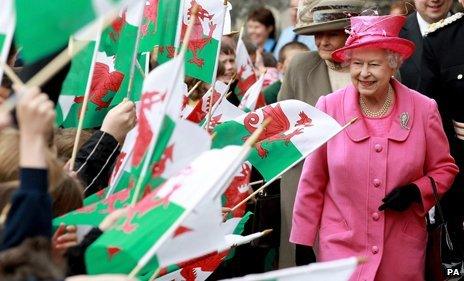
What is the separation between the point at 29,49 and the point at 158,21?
2.76m

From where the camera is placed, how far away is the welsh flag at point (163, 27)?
7172 millimetres

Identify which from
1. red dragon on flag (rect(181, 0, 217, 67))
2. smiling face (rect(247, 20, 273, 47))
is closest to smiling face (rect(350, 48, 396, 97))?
red dragon on flag (rect(181, 0, 217, 67))

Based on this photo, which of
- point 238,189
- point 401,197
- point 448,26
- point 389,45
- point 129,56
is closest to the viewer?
point 129,56

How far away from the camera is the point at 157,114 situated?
471 cm

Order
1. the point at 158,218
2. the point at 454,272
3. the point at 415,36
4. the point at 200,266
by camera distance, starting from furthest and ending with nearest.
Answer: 1. the point at 415,36
2. the point at 454,272
3. the point at 200,266
4. the point at 158,218

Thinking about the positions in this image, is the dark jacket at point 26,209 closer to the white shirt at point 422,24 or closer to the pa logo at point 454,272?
the pa logo at point 454,272

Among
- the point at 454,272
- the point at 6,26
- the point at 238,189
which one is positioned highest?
the point at 6,26

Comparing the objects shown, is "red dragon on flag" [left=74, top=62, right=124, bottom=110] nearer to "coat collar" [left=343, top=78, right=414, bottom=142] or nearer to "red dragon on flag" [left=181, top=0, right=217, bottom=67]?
"red dragon on flag" [left=181, top=0, right=217, bottom=67]

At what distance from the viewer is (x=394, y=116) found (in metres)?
7.21

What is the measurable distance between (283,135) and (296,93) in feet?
4.40

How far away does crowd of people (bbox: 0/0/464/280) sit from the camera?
4297 millimetres

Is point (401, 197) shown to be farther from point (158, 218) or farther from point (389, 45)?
point (158, 218)

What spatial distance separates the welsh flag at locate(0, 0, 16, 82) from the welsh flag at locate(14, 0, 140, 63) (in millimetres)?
746

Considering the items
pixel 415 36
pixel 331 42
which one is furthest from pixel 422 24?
pixel 331 42
